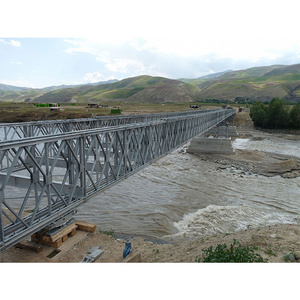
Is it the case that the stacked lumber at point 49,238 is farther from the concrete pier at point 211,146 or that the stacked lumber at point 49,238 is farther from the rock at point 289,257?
the concrete pier at point 211,146

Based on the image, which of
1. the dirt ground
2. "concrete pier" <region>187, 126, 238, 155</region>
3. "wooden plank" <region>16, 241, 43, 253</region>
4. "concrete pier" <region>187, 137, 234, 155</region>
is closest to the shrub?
"concrete pier" <region>187, 126, 238, 155</region>

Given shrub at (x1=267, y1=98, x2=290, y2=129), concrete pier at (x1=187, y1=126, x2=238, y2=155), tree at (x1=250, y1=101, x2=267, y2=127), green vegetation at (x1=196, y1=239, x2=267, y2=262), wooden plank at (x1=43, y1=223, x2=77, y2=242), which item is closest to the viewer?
green vegetation at (x1=196, y1=239, x2=267, y2=262)

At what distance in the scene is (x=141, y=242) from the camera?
14.3 metres

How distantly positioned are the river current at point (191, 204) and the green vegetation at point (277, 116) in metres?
44.7

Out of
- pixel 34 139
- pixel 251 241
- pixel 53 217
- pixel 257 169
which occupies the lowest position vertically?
pixel 257 169

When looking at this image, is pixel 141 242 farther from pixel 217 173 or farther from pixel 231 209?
pixel 217 173

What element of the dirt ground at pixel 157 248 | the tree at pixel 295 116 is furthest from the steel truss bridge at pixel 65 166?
the tree at pixel 295 116

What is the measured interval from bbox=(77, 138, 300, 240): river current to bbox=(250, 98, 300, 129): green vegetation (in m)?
44.7

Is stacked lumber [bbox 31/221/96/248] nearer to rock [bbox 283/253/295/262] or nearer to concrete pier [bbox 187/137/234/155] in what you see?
rock [bbox 283/253/295/262]

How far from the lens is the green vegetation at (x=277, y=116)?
66750 millimetres

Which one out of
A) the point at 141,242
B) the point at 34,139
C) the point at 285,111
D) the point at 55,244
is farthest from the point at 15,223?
→ the point at 285,111

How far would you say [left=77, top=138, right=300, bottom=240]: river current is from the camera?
17.1m

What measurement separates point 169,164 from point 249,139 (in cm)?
3115

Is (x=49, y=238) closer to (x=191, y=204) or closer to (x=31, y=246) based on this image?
(x=31, y=246)
